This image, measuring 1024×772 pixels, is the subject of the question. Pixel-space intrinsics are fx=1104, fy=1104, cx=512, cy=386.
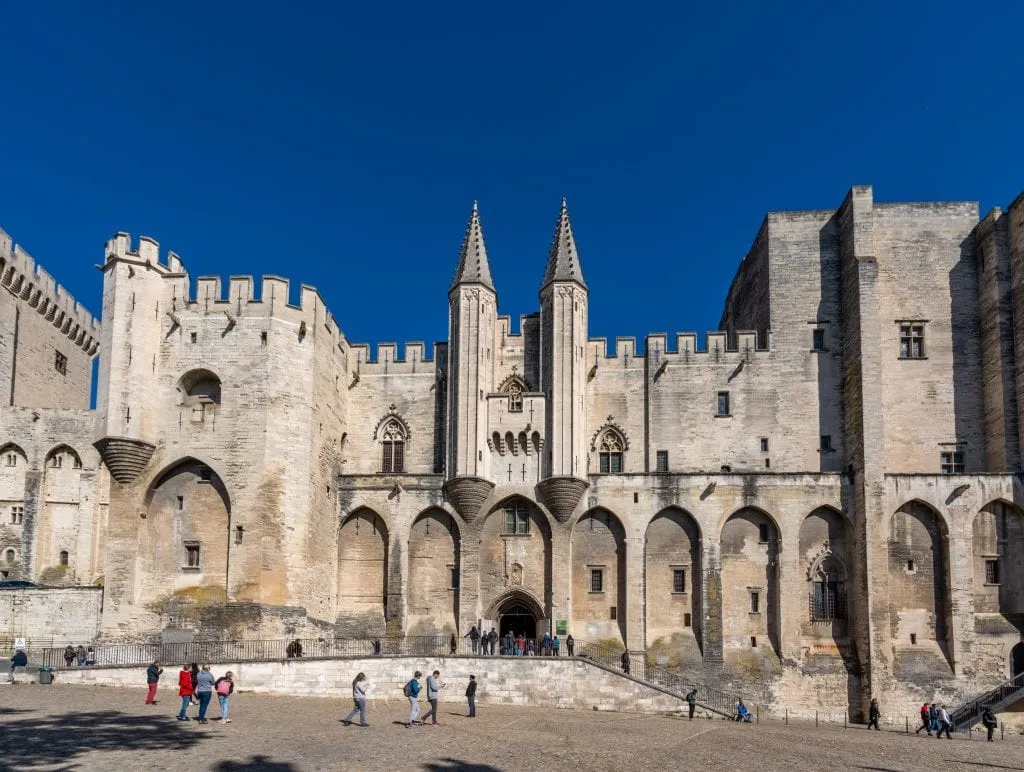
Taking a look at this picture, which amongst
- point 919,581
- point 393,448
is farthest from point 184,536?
point 919,581

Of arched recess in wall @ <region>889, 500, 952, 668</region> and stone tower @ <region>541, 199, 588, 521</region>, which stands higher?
stone tower @ <region>541, 199, 588, 521</region>

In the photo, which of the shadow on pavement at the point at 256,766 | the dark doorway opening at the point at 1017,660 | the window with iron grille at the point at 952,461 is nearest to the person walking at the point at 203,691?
the shadow on pavement at the point at 256,766

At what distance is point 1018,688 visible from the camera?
36250mm

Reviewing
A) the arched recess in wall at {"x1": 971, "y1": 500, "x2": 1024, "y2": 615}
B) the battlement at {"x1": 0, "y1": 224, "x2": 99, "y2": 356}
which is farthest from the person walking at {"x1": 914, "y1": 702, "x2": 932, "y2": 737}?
the battlement at {"x1": 0, "y1": 224, "x2": 99, "y2": 356}

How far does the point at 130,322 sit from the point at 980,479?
3034 cm

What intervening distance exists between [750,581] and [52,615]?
24.4 metres

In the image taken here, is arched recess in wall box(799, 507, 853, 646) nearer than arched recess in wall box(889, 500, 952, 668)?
No

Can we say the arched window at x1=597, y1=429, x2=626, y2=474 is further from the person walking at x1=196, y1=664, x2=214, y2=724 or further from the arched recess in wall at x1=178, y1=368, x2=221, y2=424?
the person walking at x1=196, y1=664, x2=214, y2=724

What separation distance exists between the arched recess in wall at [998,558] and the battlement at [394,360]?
21256 millimetres

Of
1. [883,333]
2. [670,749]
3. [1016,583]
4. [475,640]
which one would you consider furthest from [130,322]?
[1016,583]

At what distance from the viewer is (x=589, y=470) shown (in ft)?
141

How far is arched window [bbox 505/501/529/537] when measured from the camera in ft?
135

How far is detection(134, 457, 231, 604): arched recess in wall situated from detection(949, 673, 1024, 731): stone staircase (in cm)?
2447

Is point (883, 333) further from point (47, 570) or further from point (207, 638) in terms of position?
point (47, 570)
